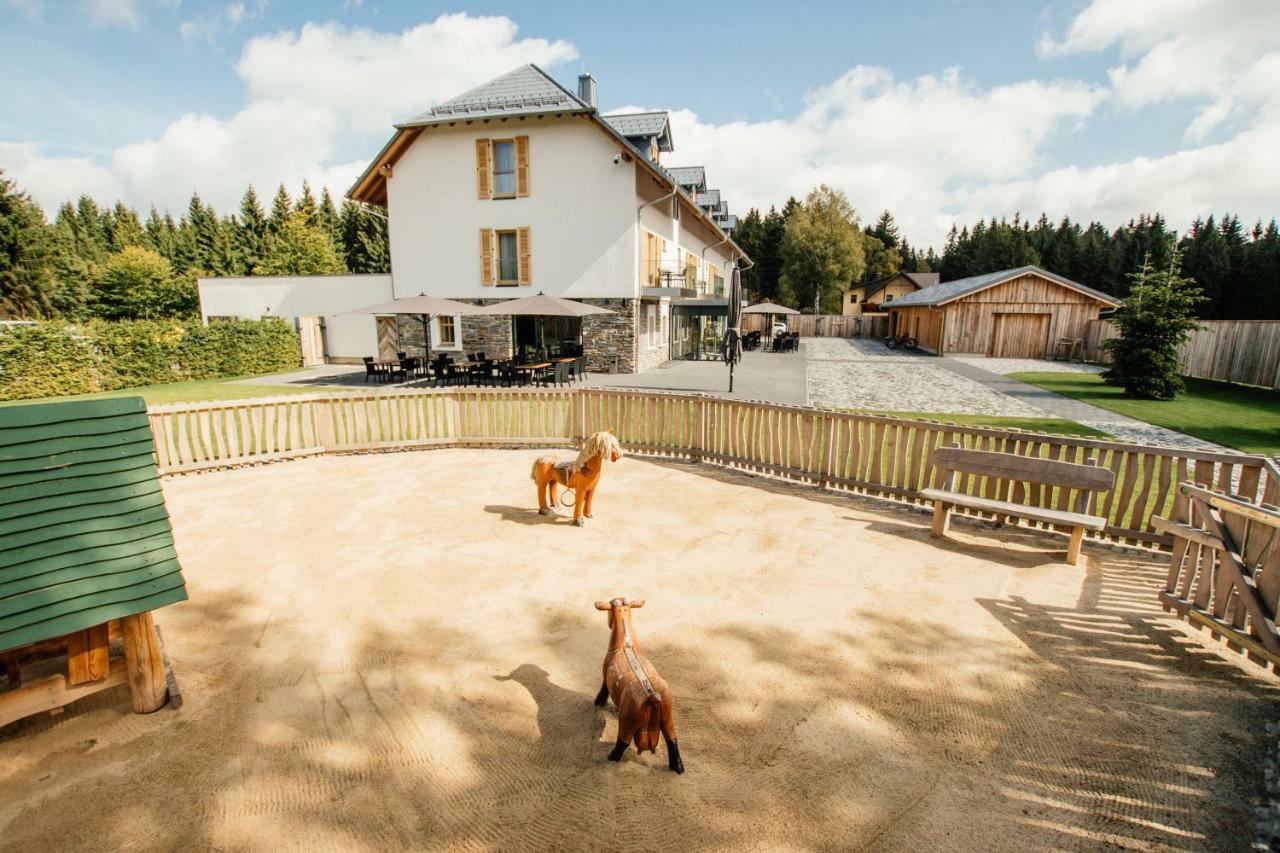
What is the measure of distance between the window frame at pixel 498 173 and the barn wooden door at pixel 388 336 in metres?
6.67

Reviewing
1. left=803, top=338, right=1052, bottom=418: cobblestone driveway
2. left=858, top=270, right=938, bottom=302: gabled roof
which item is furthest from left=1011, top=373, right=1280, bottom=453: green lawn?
left=858, top=270, right=938, bottom=302: gabled roof

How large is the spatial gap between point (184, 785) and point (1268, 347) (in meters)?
27.2

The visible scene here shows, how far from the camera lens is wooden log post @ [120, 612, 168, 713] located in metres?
3.39

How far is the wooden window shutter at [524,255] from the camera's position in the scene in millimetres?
22062

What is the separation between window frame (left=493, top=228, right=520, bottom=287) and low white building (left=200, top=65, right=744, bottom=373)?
0.05 meters

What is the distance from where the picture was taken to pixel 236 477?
27.9 ft

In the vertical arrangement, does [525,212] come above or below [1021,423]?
above

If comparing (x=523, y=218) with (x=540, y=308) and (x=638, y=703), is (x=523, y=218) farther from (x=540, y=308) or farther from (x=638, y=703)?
(x=638, y=703)

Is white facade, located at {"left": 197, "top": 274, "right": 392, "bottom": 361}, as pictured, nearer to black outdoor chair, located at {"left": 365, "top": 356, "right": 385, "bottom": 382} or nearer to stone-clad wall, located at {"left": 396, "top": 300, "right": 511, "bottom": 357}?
stone-clad wall, located at {"left": 396, "top": 300, "right": 511, "bottom": 357}

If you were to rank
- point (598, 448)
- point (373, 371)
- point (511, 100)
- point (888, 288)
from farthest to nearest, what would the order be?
point (888, 288) < point (511, 100) < point (373, 371) < point (598, 448)

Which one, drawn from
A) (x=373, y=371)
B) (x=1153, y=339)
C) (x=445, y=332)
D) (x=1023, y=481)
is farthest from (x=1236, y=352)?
(x=373, y=371)

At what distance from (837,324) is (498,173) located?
122ft

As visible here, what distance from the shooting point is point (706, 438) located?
9211 millimetres

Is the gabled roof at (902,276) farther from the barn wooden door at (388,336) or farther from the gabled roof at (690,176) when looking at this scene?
the barn wooden door at (388,336)
